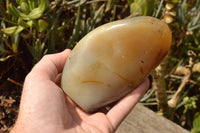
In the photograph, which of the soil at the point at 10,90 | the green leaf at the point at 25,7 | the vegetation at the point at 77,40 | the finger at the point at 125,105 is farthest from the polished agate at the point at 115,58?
the soil at the point at 10,90

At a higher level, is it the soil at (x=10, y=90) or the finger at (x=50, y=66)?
the finger at (x=50, y=66)

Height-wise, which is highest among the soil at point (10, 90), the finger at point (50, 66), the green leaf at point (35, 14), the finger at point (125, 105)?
the green leaf at point (35, 14)

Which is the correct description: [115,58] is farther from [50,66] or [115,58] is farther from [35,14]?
[35,14]

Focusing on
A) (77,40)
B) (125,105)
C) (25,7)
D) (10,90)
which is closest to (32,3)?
(25,7)

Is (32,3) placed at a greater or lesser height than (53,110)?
greater

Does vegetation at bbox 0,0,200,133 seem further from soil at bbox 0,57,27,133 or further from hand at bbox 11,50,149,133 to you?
hand at bbox 11,50,149,133

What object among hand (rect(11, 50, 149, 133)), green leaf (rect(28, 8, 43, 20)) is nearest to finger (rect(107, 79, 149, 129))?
hand (rect(11, 50, 149, 133))

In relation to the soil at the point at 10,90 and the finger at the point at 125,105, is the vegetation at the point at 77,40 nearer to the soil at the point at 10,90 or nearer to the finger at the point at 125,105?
the soil at the point at 10,90
